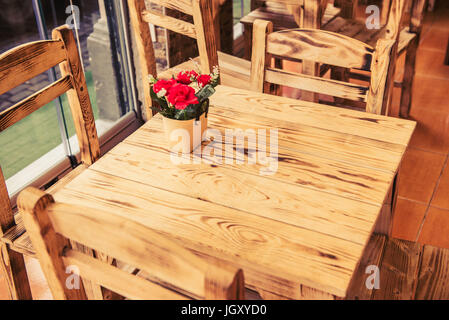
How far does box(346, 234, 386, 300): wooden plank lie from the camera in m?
1.35

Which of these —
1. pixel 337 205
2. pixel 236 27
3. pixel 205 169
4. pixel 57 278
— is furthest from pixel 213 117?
pixel 236 27

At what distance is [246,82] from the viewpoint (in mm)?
2389

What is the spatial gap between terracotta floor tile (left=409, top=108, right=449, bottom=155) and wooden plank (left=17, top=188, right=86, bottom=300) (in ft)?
8.25

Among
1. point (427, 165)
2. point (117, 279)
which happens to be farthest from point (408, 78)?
point (117, 279)

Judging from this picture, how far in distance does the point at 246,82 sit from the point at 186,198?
1228mm

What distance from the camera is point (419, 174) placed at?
2.74 m

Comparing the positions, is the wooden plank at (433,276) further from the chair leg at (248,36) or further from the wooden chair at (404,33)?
the chair leg at (248,36)

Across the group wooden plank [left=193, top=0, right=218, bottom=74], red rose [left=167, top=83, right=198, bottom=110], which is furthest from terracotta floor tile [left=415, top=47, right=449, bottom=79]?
red rose [left=167, top=83, right=198, bottom=110]

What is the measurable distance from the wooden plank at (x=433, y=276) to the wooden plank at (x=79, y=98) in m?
1.23

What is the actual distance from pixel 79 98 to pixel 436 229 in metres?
1.76

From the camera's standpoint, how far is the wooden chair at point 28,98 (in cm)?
147

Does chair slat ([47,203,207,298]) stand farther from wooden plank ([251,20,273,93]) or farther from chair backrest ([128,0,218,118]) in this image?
chair backrest ([128,0,218,118])

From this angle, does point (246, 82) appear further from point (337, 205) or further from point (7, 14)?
point (7, 14)

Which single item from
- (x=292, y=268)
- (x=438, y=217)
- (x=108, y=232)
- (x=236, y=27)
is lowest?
(x=438, y=217)
